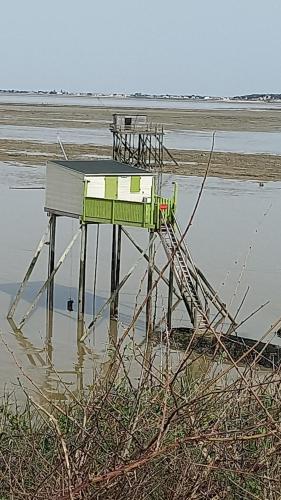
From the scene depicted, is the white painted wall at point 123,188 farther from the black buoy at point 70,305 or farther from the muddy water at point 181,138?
the muddy water at point 181,138

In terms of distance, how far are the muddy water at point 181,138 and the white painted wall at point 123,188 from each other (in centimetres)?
4224

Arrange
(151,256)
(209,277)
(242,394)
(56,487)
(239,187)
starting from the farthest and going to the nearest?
1. (239,187)
2. (209,277)
3. (151,256)
4. (242,394)
5. (56,487)

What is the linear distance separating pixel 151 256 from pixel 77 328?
2.29 m

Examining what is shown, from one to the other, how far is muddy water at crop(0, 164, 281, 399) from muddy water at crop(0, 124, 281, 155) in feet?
79.1

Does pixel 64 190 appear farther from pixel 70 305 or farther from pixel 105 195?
pixel 70 305

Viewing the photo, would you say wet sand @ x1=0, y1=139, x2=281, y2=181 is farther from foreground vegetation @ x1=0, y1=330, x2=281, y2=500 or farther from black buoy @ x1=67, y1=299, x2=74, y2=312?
foreground vegetation @ x1=0, y1=330, x2=281, y2=500

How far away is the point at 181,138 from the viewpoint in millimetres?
76125

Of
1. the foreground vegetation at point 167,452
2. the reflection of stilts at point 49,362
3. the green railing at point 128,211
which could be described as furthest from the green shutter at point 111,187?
the foreground vegetation at point 167,452

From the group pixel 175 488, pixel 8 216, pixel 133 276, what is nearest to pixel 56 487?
pixel 175 488

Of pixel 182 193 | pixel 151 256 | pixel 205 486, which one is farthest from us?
pixel 182 193

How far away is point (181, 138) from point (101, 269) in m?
52.8

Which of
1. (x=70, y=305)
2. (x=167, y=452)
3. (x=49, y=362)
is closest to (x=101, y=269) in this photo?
(x=70, y=305)

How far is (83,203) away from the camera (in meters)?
19.2

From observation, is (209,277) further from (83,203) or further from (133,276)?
(83,203)
